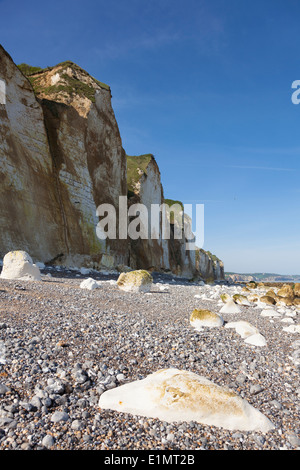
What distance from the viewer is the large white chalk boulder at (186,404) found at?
9.30 feet

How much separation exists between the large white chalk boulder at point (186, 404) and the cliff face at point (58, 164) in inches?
520

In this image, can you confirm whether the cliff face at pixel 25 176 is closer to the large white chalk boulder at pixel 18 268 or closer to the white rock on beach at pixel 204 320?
the large white chalk boulder at pixel 18 268

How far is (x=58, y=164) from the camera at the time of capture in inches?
778

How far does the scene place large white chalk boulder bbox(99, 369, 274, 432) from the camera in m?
2.84

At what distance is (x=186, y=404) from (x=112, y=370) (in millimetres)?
1114

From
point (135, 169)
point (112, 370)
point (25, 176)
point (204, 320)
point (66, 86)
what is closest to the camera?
point (112, 370)

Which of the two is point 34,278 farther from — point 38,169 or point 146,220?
point 146,220

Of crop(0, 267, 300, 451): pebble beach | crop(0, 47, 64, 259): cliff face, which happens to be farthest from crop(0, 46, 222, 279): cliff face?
crop(0, 267, 300, 451): pebble beach

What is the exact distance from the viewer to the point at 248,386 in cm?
378

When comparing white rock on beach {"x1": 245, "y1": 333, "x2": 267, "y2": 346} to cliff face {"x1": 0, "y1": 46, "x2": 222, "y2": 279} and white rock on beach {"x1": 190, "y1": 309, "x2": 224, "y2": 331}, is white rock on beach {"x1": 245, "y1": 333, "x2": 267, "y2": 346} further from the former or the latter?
cliff face {"x1": 0, "y1": 46, "x2": 222, "y2": 279}

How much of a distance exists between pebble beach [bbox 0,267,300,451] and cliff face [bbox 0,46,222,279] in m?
10.4

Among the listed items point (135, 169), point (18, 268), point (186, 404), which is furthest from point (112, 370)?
point (135, 169)

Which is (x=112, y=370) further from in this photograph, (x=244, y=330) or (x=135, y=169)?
(x=135, y=169)
